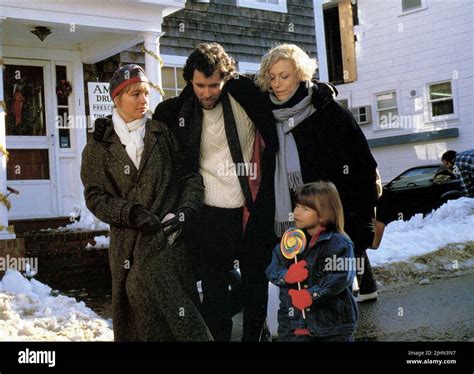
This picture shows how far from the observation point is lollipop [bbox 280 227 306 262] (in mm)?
2744

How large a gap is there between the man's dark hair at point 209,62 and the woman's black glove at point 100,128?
15.3 inches

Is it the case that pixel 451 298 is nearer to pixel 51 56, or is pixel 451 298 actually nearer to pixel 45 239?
pixel 45 239

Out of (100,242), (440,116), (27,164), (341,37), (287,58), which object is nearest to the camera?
(287,58)

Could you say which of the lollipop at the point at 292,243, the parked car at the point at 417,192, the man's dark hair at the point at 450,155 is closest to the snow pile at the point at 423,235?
the parked car at the point at 417,192

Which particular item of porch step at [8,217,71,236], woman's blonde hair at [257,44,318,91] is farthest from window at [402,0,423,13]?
porch step at [8,217,71,236]

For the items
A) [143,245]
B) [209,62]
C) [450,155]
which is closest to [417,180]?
[450,155]

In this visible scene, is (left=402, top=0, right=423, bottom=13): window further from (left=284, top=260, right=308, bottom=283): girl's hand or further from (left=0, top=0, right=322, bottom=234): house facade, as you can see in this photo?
(left=284, top=260, right=308, bottom=283): girl's hand

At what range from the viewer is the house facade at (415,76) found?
4.63 meters

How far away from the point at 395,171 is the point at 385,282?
930mm

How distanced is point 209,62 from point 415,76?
2.46 metres

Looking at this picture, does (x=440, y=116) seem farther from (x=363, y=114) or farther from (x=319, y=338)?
(x=319, y=338)

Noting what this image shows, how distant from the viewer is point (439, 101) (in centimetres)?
482

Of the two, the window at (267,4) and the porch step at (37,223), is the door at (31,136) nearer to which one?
the porch step at (37,223)

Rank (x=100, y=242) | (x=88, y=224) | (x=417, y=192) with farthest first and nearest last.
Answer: (x=88, y=224) < (x=417, y=192) < (x=100, y=242)
